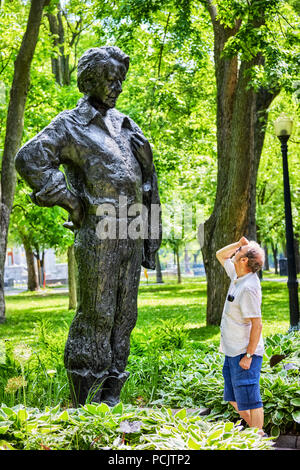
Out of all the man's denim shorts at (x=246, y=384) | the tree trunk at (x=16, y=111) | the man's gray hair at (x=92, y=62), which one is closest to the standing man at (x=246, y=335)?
the man's denim shorts at (x=246, y=384)

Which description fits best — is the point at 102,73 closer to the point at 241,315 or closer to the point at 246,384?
the point at 241,315

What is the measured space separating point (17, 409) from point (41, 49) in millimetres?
15086

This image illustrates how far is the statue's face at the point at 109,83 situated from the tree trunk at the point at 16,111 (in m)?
7.17

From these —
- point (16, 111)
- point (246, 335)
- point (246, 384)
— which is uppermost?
point (16, 111)

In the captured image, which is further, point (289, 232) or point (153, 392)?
point (289, 232)

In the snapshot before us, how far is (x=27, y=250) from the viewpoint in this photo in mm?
33719

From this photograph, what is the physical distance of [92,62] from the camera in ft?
16.1

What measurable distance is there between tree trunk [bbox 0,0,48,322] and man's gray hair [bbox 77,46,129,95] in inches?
280

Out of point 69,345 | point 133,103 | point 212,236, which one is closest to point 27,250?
point 133,103

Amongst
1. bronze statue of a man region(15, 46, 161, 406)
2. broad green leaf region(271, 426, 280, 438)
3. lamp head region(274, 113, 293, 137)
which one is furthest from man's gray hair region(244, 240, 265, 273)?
lamp head region(274, 113, 293, 137)

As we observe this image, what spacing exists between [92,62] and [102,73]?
0.40ft

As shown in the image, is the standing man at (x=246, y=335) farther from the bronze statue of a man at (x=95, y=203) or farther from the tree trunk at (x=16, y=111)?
the tree trunk at (x=16, y=111)

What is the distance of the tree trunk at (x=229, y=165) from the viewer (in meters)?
11.7

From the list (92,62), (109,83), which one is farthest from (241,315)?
(92,62)
